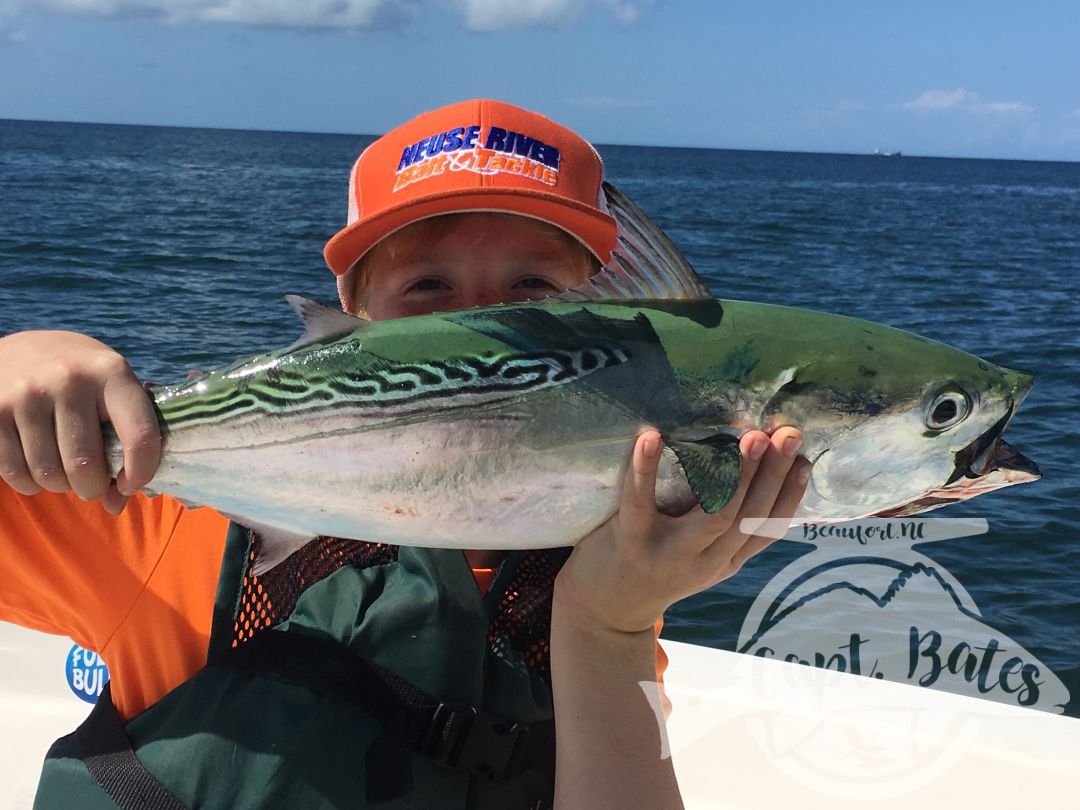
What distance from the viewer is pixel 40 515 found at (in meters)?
2.30

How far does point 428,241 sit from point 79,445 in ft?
3.55

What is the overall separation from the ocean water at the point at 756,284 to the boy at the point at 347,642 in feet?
6.95

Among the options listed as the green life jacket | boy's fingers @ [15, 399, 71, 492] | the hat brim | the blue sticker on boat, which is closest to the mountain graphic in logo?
the hat brim

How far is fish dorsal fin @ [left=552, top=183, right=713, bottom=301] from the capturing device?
6.61ft

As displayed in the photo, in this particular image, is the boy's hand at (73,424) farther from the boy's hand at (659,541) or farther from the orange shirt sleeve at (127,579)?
the boy's hand at (659,541)

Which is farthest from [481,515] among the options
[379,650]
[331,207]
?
[331,207]

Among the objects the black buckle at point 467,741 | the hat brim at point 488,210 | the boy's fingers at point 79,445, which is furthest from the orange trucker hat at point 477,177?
the black buckle at point 467,741

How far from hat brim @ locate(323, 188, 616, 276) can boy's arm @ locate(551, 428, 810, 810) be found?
783 mm

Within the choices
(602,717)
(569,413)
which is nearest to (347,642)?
(602,717)

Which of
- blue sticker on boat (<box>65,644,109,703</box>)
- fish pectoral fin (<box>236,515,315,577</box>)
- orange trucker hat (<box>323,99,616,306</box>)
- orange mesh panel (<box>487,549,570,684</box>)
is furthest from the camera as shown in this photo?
blue sticker on boat (<box>65,644,109,703</box>)

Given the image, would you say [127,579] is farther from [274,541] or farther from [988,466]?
[988,466]

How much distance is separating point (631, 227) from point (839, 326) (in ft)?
1.47

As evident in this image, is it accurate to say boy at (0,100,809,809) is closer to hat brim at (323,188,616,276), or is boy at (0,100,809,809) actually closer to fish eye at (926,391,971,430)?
hat brim at (323,188,616,276)

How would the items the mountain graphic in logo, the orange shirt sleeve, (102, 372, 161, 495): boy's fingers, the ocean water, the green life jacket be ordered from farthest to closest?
1. the ocean water
2. the mountain graphic in logo
3. the orange shirt sleeve
4. the green life jacket
5. (102, 372, 161, 495): boy's fingers
